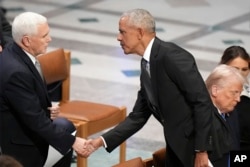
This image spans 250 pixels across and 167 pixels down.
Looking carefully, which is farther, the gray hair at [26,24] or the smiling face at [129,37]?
the gray hair at [26,24]

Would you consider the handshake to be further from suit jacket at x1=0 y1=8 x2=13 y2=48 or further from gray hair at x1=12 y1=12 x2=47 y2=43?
suit jacket at x1=0 y1=8 x2=13 y2=48

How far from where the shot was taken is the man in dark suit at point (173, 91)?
4668 mm

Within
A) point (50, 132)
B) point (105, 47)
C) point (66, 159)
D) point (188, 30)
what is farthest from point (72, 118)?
point (188, 30)

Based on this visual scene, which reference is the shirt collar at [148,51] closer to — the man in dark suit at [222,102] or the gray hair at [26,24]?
the man in dark suit at [222,102]

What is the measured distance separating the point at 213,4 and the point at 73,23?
→ 2.44 m

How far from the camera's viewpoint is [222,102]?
493 cm

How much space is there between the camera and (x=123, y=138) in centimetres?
529

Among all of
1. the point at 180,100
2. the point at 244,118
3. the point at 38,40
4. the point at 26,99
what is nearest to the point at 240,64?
the point at 244,118

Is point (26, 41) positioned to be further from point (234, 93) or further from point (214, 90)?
point (234, 93)

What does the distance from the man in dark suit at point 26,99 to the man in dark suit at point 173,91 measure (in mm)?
674

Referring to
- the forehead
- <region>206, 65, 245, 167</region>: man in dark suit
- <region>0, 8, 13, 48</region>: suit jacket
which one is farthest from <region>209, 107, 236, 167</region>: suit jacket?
<region>0, 8, 13, 48</region>: suit jacket

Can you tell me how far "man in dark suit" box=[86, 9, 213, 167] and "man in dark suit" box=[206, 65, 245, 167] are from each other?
11 centimetres

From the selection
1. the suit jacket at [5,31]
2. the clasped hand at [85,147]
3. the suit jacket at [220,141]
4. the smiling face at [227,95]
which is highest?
the smiling face at [227,95]

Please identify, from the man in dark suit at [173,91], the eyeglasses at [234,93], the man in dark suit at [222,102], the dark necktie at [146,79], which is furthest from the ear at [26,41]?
the eyeglasses at [234,93]
